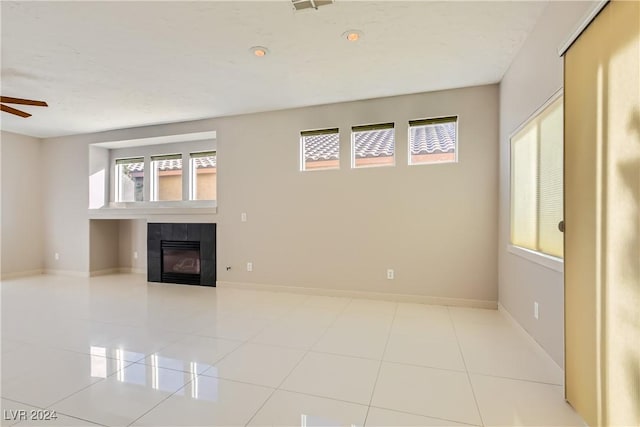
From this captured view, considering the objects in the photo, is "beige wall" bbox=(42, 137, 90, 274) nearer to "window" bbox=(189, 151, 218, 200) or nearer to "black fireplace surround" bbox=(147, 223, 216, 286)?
"black fireplace surround" bbox=(147, 223, 216, 286)

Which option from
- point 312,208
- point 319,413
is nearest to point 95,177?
point 312,208

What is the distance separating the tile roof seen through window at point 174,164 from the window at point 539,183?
4.66 meters

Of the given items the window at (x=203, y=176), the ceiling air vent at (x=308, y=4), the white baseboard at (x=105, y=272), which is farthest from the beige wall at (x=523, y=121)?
the white baseboard at (x=105, y=272)

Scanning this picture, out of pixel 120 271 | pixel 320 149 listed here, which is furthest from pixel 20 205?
pixel 320 149

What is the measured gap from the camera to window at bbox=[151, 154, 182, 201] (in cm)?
573

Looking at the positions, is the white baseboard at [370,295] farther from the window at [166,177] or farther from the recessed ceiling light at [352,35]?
the recessed ceiling light at [352,35]

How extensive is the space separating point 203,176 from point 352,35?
12.8 feet

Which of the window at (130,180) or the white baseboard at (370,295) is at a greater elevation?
the window at (130,180)

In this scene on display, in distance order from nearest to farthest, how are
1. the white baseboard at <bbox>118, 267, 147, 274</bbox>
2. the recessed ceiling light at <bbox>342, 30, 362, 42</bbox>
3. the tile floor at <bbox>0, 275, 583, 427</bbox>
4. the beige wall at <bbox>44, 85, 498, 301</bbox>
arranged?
the tile floor at <bbox>0, 275, 583, 427</bbox>
the recessed ceiling light at <bbox>342, 30, 362, 42</bbox>
the beige wall at <bbox>44, 85, 498, 301</bbox>
the white baseboard at <bbox>118, 267, 147, 274</bbox>

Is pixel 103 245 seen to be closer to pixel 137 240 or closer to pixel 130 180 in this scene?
pixel 137 240

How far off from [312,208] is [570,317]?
3153mm

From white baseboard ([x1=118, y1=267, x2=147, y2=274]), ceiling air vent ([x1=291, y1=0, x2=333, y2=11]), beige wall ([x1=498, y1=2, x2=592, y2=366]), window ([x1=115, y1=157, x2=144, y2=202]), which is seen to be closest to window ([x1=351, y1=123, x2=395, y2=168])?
beige wall ([x1=498, y1=2, x2=592, y2=366])

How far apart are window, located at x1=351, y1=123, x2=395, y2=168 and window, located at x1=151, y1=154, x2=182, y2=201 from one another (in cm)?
346

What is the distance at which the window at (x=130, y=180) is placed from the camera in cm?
604
